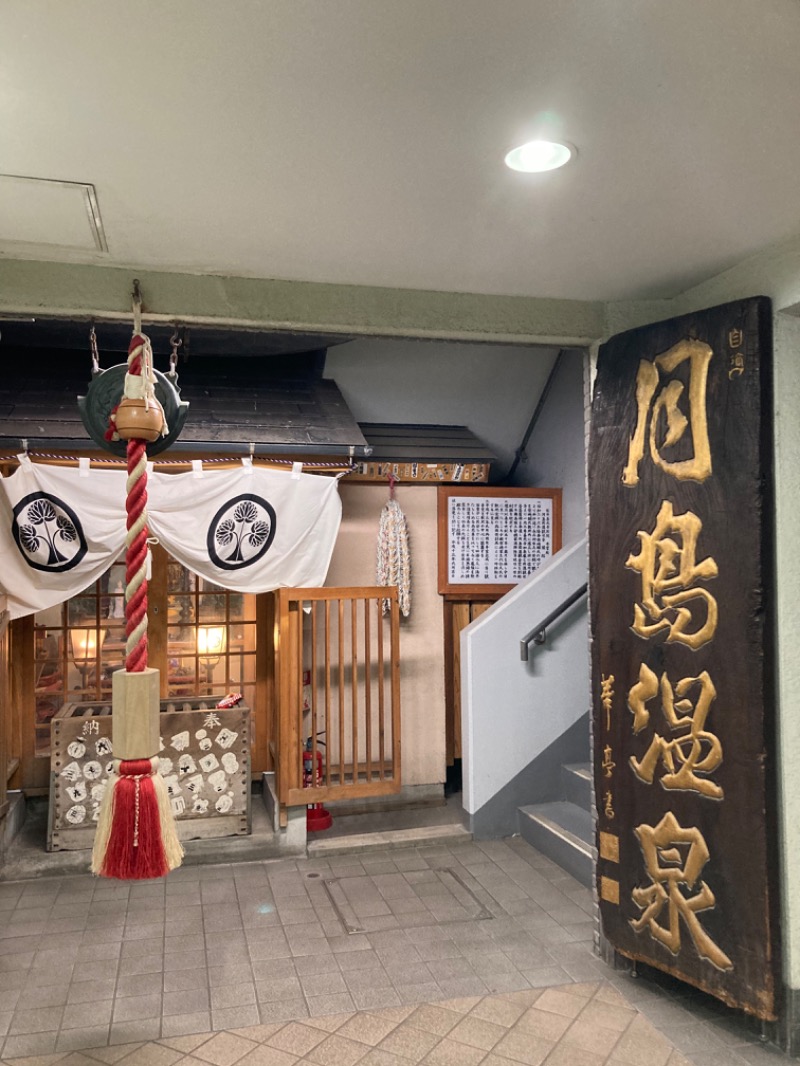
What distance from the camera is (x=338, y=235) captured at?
2.96 metres

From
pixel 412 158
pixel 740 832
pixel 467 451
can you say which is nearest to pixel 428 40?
pixel 412 158

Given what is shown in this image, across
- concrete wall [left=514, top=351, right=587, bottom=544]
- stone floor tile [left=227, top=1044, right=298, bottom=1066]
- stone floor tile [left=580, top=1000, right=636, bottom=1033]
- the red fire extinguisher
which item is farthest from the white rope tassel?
stone floor tile [left=227, top=1044, right=298, bottom=1066]

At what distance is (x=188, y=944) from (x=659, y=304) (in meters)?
3.96

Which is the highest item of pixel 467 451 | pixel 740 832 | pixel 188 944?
pixel 467 451

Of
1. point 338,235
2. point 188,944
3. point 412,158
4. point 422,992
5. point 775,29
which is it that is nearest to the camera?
point 775,29

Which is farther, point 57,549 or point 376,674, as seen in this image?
point 376,674

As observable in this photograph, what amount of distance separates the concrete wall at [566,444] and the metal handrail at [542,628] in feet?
2.16

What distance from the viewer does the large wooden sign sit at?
119 inches

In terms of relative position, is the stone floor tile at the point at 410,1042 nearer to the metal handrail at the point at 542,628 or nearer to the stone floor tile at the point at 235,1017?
the stone floor tile at the point at 235,1017

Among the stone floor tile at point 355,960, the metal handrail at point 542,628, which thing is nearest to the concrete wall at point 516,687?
the metal handrail at point 542,628

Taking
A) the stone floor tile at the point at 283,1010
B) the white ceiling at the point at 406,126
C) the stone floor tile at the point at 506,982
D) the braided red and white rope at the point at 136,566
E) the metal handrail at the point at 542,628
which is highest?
the white ceiling at the point at 406,126

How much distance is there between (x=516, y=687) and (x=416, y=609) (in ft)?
3.58

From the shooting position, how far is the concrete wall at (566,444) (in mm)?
6363

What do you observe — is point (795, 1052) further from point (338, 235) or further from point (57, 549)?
point (57, 549)
